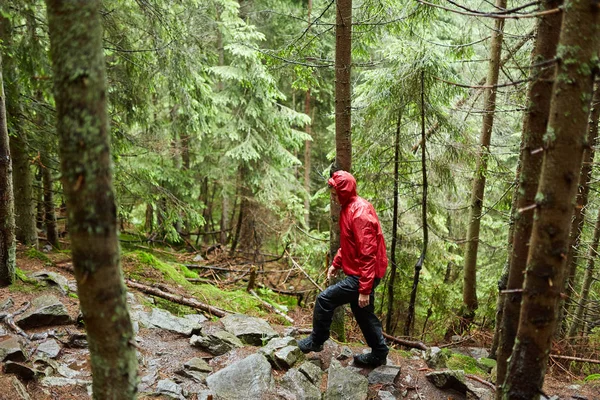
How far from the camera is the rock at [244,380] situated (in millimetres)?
4418

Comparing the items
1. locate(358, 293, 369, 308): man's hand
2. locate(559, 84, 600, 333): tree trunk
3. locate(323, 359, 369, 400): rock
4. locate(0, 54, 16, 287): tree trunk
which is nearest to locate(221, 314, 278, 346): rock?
locate(323, 359, 369, 400): rock

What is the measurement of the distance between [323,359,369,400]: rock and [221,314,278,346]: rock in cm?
143

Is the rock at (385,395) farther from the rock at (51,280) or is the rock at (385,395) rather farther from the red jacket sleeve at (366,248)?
the rock at (51,280)

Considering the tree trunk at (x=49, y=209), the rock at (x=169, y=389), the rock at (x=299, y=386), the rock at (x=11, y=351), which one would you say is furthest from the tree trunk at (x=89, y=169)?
the tree trunk at (x=49, y=209)

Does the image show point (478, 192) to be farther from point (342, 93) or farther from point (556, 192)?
point (556, 192)

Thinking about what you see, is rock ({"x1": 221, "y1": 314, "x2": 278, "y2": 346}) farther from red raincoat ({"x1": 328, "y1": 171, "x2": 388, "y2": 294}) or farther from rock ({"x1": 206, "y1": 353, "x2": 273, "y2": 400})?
red raincoat ({"x1": 328, "y1": 171, "x2": 388, "y2": 294})

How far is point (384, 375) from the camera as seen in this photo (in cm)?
504

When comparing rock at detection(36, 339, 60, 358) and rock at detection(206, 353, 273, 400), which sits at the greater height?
rock at detection(36, 339, 60, 358)

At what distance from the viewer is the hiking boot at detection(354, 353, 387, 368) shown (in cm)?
523

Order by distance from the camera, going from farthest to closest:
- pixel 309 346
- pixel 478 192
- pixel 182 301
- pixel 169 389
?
1. pixel 478 192
2. pixel 182 301
3. pixel 309 346
4. pixel 169 389

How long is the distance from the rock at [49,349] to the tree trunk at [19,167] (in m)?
3.96

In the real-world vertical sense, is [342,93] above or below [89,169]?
above

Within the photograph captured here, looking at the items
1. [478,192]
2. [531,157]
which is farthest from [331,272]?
[478,192]

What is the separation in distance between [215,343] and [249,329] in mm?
864
